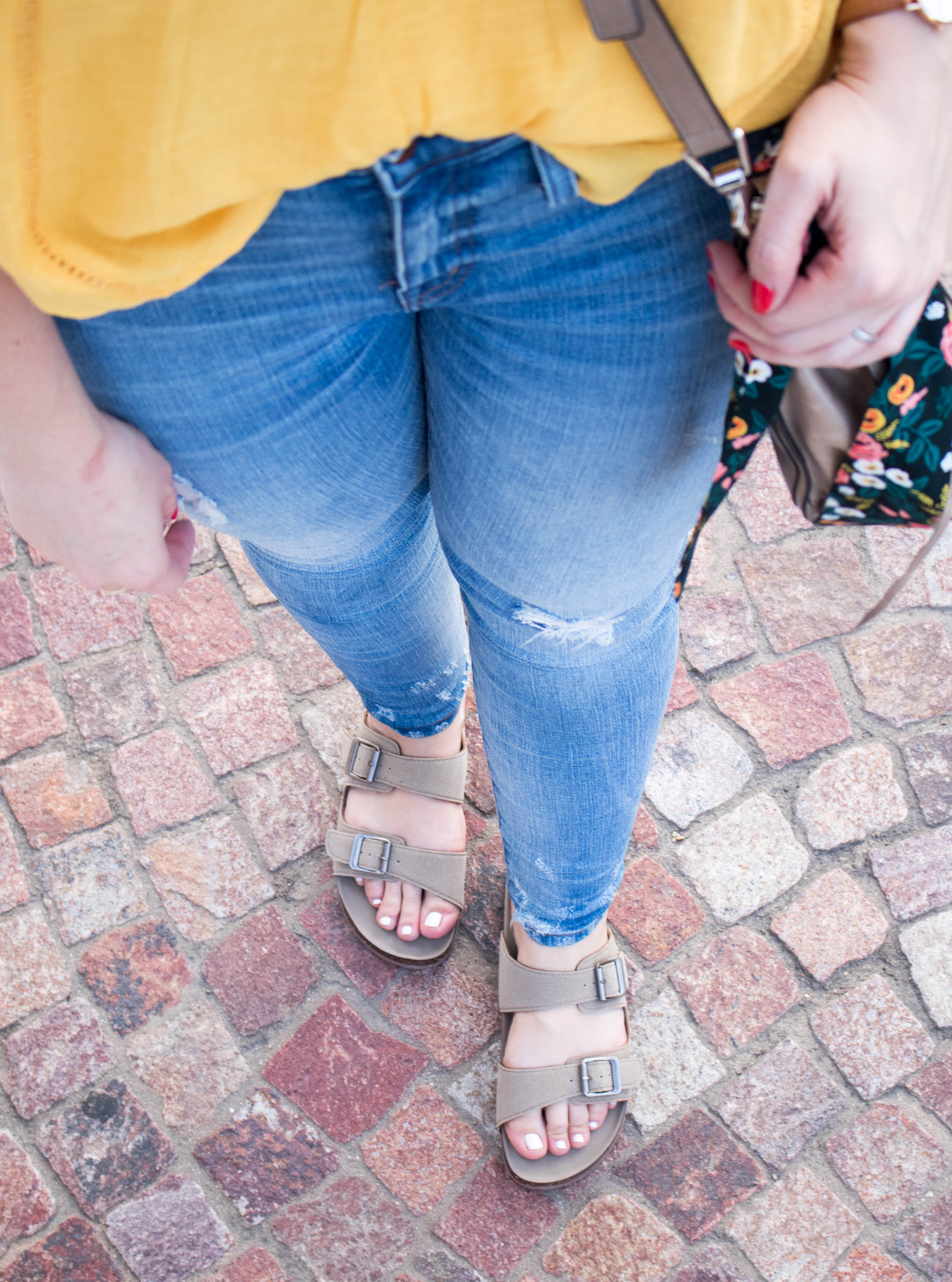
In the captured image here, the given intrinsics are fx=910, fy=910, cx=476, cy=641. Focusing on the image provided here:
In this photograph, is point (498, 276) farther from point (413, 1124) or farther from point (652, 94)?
point (413, 1124)

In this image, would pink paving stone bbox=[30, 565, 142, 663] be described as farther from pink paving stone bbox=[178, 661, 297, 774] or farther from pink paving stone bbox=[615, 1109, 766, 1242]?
pink paving stone bbox=[615, 1109, 766, 1242]

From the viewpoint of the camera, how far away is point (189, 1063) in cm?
151

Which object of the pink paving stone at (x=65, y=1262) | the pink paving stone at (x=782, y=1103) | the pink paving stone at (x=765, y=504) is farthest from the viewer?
the pink paving stone at (x=765, y=504)

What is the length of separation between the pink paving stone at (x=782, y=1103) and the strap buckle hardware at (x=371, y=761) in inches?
31.4

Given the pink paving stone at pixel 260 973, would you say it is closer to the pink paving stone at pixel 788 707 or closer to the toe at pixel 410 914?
the toe at pixel 410 914

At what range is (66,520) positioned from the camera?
2.53 feet

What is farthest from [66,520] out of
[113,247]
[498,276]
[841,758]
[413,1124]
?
[841,758]

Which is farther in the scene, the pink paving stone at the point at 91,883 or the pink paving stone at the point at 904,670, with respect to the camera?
the pink paving stone at the point at 904,670

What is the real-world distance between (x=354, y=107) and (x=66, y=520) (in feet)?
1.37

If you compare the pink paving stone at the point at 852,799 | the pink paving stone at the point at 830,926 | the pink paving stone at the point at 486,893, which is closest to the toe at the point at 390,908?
the pink paving stone at the point at 486,893

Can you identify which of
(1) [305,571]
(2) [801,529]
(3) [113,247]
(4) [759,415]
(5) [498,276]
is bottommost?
(2) [801,529]

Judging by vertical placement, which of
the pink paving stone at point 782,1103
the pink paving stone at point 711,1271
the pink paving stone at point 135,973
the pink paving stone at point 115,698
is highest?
the pink paving stone at point 115,698

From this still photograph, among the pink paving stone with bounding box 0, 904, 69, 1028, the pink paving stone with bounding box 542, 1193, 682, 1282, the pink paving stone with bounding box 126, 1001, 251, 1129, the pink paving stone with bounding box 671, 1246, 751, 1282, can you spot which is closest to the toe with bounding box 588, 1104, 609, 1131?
the pink paving stone with bounding box 542, 1193, 682, 1282

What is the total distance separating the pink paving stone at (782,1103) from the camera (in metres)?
1.47
